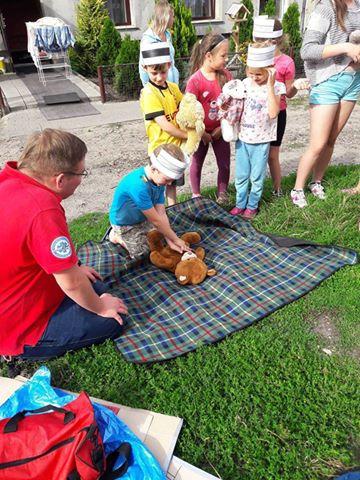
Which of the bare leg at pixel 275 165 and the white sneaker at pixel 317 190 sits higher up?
the bare leg at pixel 275 165

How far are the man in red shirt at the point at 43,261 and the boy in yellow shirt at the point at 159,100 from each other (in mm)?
1587


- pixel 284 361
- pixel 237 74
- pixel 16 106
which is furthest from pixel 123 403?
Answer: pixel 237 74

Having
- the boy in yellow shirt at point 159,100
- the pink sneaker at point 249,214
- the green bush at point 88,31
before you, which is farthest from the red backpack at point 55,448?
the green bush at point 88,31

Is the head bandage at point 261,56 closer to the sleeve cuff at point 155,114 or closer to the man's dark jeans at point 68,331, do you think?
the sleeve cuff at point 155,114

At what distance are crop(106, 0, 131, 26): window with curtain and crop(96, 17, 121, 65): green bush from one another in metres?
1.81

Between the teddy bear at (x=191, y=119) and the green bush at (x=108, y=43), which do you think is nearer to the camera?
the teddy bear at (x=191, y=119)

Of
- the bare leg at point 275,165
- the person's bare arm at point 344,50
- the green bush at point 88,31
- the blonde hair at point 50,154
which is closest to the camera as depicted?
the blonde hair at point 50,154

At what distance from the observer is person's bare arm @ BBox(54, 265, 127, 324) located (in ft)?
7.12

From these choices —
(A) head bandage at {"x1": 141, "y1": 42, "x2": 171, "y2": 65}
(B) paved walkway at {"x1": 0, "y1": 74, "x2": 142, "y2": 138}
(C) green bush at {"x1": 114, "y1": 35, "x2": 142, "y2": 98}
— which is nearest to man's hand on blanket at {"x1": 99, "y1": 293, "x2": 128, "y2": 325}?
(A) head bandage at {"x1": 141, "y1": 42, "x2": 171, "y2": 65}

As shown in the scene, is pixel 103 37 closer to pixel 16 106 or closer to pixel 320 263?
pixel 16 106

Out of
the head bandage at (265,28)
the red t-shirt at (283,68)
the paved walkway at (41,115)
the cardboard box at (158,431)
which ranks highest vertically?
the head bandage at (265,28)

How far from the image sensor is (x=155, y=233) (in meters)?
3.46

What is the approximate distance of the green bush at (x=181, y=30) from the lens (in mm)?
11492

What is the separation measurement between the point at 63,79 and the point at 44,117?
3.71m
